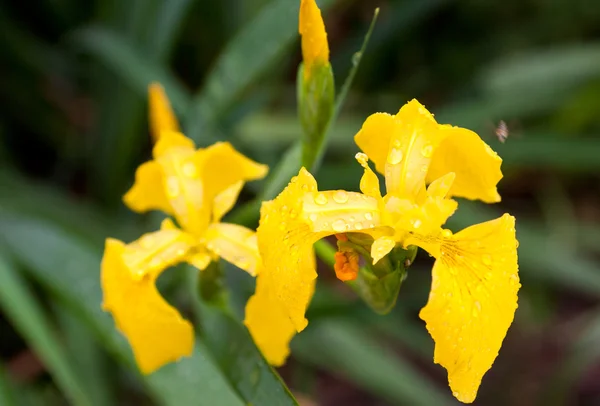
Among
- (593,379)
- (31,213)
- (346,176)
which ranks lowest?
(593,379)

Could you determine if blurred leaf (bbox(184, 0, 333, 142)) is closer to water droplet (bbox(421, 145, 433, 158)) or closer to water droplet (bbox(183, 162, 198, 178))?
water droplet (bbox(183, 162, 198, 178))

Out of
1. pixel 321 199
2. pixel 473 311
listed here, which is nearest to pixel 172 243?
pixel 321 199

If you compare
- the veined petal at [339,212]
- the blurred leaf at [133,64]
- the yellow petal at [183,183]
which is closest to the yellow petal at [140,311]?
the yellow petal at [183,183]

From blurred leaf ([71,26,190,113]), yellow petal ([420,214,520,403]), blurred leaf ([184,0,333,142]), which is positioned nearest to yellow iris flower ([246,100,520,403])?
yellow petal ([420,214,520,403])

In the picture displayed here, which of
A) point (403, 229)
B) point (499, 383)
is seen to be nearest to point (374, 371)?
point (499, 383)

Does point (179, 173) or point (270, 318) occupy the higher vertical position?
point (179, 173)

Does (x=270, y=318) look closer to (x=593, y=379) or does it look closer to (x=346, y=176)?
(x=346, y=176)

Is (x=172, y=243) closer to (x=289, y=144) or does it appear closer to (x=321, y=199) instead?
(x=321, y=199)
